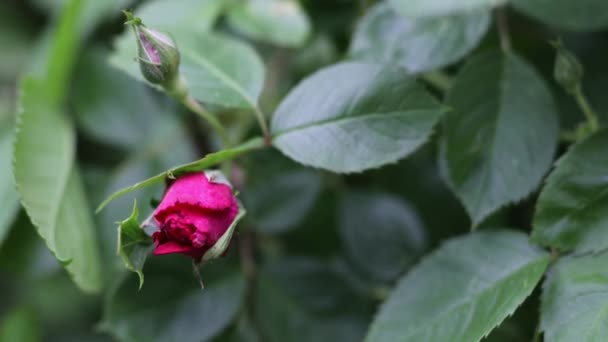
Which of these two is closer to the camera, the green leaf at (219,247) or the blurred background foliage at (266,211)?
the green leaf at (219,247)

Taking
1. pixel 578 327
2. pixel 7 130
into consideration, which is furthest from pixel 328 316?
pixel 7 130

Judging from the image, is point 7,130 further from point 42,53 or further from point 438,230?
point 438,230

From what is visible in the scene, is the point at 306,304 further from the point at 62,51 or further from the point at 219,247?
the point at 62,51

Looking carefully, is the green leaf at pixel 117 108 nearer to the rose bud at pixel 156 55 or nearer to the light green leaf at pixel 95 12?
the light green leaf at pixel 95 12

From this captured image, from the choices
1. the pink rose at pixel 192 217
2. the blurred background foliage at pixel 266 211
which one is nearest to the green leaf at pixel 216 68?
the blurred background foliage at pixel 266 211

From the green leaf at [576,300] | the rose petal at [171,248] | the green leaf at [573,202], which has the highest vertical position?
the rose petal at [171,248]
